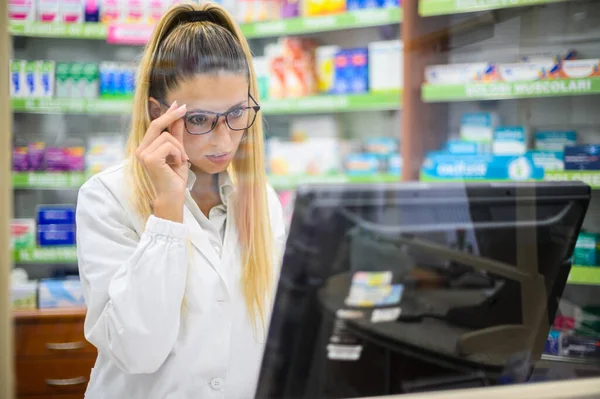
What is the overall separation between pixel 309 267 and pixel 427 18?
6.61 feet

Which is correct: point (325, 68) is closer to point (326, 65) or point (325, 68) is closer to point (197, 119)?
point (326, 65)

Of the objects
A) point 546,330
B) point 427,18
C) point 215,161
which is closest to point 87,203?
point 215,161

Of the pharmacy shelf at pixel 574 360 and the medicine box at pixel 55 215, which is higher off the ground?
the medicine box at pixel 55 215

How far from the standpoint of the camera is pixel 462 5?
2457 millimetres

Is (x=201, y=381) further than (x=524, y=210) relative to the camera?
Yes

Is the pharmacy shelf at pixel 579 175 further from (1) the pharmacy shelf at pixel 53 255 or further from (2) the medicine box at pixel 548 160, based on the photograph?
(1) the pharmacy shelf at pixel 53 255

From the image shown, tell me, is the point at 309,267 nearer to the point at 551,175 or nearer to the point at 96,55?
the point at 551,175

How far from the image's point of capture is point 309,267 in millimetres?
889

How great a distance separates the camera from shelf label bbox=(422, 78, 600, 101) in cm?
224

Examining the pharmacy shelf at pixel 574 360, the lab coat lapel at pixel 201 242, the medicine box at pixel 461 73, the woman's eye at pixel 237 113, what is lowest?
the pharmacy shelf at pixel 574 360

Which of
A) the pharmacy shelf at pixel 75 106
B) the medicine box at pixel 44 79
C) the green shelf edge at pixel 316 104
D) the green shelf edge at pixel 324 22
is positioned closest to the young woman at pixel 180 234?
the pharmacy shelf at pixel 75 106

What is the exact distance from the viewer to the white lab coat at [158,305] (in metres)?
1.05

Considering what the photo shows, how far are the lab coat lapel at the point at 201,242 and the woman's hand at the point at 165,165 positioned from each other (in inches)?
4.9

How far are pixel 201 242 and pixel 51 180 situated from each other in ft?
5.30
